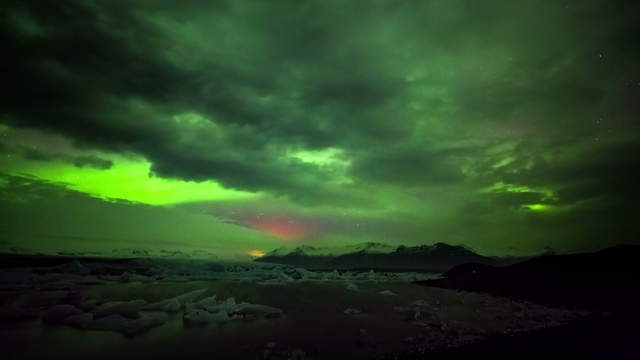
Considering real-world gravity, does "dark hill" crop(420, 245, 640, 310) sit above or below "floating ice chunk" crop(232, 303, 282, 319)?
above

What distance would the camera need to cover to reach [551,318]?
46.8ft

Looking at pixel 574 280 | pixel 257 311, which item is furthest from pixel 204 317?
pixel 574 280

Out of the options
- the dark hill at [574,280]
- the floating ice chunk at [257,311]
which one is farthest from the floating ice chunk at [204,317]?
the dark hill at [574,280]

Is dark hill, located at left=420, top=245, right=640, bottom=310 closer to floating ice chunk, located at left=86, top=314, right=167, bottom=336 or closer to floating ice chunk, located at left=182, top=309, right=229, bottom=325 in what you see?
floating ice chunk, located at left=182, top=309, right=229, bottom=325

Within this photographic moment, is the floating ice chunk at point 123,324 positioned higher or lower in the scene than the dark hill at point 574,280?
lower

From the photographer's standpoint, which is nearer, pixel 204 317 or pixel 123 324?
pixel 123 324

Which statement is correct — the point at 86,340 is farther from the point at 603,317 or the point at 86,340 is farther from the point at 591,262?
the point at 591,262

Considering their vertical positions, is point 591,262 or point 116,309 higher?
point 591,262

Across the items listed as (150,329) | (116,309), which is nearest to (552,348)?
(150,329)

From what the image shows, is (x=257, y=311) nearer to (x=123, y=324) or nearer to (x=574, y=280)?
(x=123, y=324)

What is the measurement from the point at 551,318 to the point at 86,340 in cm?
1602

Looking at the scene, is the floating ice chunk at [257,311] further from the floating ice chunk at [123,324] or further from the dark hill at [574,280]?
the dark hill at [574,280]

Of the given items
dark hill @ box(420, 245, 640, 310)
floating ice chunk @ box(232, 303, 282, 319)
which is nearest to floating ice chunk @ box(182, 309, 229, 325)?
floating ice chunk @ box(232, 303, 282, 319)

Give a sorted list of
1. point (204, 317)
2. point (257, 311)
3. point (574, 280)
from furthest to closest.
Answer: point (574, 280), point (257, 311), point (204, 317)
